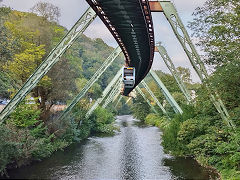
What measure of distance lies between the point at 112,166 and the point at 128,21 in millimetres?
9049

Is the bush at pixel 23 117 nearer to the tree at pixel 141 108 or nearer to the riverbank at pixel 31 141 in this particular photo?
the riverbank at pixel 31 141

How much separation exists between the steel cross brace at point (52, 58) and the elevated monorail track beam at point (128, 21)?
2.38 meters

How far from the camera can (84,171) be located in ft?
49.8

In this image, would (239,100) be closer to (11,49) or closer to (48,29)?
(11,49)

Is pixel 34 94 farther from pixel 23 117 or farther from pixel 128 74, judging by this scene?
pixel 128 74

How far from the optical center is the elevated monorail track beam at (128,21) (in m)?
10.7

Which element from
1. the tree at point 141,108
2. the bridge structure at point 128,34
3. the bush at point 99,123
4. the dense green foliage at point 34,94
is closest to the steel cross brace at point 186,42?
the bridge structure at point 128,34

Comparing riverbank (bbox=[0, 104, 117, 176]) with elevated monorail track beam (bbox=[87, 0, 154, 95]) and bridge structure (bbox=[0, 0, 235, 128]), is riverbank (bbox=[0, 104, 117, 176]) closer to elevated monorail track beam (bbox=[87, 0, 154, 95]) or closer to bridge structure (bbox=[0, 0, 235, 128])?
bridge structure (bbox=[0, 0, 235, 128])

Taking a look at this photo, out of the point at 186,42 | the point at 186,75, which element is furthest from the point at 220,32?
the point at 186,75

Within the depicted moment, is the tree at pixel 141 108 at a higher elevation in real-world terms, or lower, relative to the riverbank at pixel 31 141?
higher

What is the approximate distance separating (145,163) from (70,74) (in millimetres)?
10576

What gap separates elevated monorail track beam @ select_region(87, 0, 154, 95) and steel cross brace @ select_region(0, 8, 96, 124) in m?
2.38

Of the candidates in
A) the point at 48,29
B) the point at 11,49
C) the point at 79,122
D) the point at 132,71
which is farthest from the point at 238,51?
the point at 79,122

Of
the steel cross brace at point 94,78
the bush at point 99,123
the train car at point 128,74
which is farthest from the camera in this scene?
the bush at point 99,123
